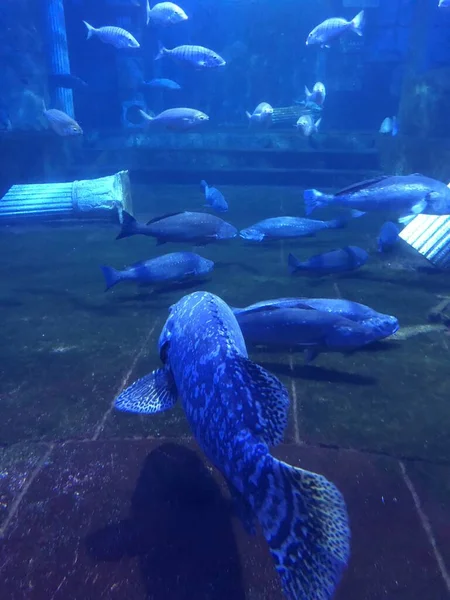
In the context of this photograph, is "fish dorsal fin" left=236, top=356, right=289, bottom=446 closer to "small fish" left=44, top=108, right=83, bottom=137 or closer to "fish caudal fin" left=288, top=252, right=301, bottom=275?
"fish caudal fin" left=288, top=252, right=301, bottom=275

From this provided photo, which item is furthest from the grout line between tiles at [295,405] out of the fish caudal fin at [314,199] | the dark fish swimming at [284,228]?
the dark fish swimming at [284,228]

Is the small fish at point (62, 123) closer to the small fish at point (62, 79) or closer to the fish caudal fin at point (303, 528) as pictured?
the small fish at point (62, 79)

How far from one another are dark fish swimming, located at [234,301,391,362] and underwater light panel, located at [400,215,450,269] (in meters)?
3.67

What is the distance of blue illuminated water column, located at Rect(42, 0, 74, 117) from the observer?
57.4 feet

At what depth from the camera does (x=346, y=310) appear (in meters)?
3.87

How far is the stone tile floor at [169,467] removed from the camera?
1948mm

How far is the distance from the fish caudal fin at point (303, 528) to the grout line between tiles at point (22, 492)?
150 centimetres

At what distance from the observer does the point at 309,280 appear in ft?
19.7

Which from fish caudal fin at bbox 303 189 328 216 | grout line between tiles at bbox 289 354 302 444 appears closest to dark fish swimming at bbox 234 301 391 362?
grout line between tiles at bbox 289 354 302 444

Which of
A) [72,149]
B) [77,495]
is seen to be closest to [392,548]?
[77,495]

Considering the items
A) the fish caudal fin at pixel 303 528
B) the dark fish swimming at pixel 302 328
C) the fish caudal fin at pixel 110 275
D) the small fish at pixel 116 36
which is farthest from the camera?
the small fish at pixel 116 36

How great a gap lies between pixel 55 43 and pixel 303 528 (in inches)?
839

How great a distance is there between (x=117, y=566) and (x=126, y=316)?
3.19m

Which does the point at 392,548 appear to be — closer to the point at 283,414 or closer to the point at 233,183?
the point at 283,414
